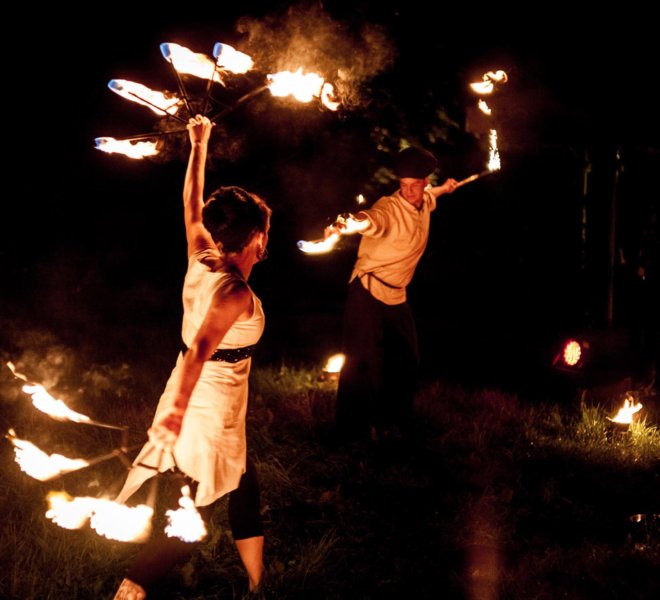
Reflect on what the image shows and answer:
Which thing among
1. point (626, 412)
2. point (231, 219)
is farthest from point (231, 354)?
point (626, 412)

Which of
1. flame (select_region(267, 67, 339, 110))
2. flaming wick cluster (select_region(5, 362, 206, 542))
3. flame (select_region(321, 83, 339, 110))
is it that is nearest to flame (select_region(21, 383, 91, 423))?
flaming wick cluster (select_region(5, 362, 206, 542))

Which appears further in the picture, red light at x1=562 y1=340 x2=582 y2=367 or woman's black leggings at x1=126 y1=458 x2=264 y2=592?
red light at x1=562 y1=340 x2=582 y2=367

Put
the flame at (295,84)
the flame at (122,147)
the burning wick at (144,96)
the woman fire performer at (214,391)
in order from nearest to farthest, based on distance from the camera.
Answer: the woman fire performer at (214,391)
the burning wick at (144,96)
the flame at (122,147)
the flame at (295,84)

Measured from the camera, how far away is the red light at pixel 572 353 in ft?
21.0

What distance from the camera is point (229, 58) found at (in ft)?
14.6

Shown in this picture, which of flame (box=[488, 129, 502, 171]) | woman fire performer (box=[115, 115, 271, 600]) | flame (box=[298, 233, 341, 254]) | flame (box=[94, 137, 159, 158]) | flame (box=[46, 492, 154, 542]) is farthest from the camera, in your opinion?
flame (box=[488, 129, 502, 171])

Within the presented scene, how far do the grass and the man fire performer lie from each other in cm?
35

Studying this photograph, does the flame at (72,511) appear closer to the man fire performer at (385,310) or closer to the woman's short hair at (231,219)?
the woman's short hair at (231,219)

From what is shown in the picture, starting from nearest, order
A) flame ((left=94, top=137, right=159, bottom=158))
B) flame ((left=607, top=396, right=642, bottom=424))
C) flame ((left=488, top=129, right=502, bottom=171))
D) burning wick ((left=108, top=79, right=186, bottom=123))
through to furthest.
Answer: burning wick ((left=108, top=79, right=186, bottom=123)), flame ((left=94, top=137, right=159, bottom=158)), flame ((left=607, top=396, right=642, bottom=424)), flame ((left=488, top=129, right=502, bottom=171))

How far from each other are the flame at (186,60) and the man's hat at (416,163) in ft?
5.08

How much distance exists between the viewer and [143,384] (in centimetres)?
754

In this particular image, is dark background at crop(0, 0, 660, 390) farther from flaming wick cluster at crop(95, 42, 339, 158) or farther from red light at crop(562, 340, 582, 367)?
flaming wick cluster at crop(95, 42, 339, 158)

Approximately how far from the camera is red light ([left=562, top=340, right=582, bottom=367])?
6.39m

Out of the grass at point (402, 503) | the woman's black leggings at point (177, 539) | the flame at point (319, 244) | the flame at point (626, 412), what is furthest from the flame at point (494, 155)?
the woman's black leggings at point (177, 539)
